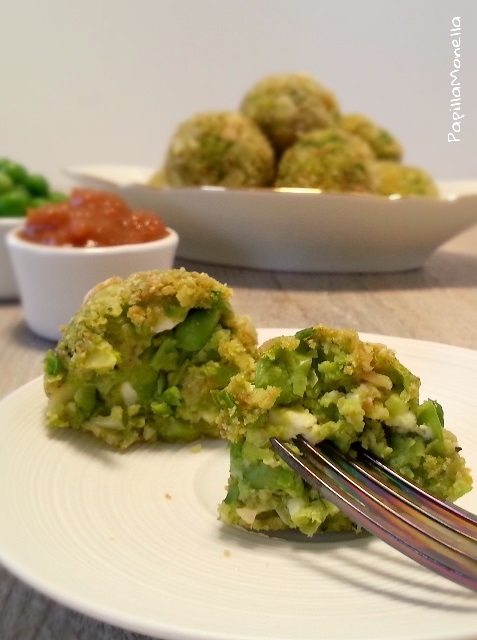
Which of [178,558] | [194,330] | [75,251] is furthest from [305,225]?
[178,558]

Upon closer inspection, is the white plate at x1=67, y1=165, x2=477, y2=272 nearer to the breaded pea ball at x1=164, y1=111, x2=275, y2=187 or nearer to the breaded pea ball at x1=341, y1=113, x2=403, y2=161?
the breaded pea ball at x1=164, y1=111, x2=275, y2=187

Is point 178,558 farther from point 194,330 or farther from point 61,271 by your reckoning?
point 61,271

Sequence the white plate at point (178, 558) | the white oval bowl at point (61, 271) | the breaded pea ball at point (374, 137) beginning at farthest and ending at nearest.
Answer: the breaded pea ball at point (374, 137)
the white oval bowl at point (61, 271)
the white plate at point (178, 558)

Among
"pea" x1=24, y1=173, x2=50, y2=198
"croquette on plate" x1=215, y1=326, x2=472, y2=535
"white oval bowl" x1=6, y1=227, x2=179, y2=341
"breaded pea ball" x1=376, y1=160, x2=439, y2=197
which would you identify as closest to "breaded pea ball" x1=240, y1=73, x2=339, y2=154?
"breaded pea ball" x1=376, y1=160, x2=439, y2=197

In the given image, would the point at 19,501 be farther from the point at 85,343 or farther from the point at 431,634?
the point at 431,634

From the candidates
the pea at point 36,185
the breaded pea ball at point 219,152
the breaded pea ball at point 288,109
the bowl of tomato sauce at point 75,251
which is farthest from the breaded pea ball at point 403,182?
the pea at point 36,185

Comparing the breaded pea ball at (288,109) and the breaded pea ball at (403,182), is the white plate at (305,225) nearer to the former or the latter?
the breaded pea ball at (403,182)
